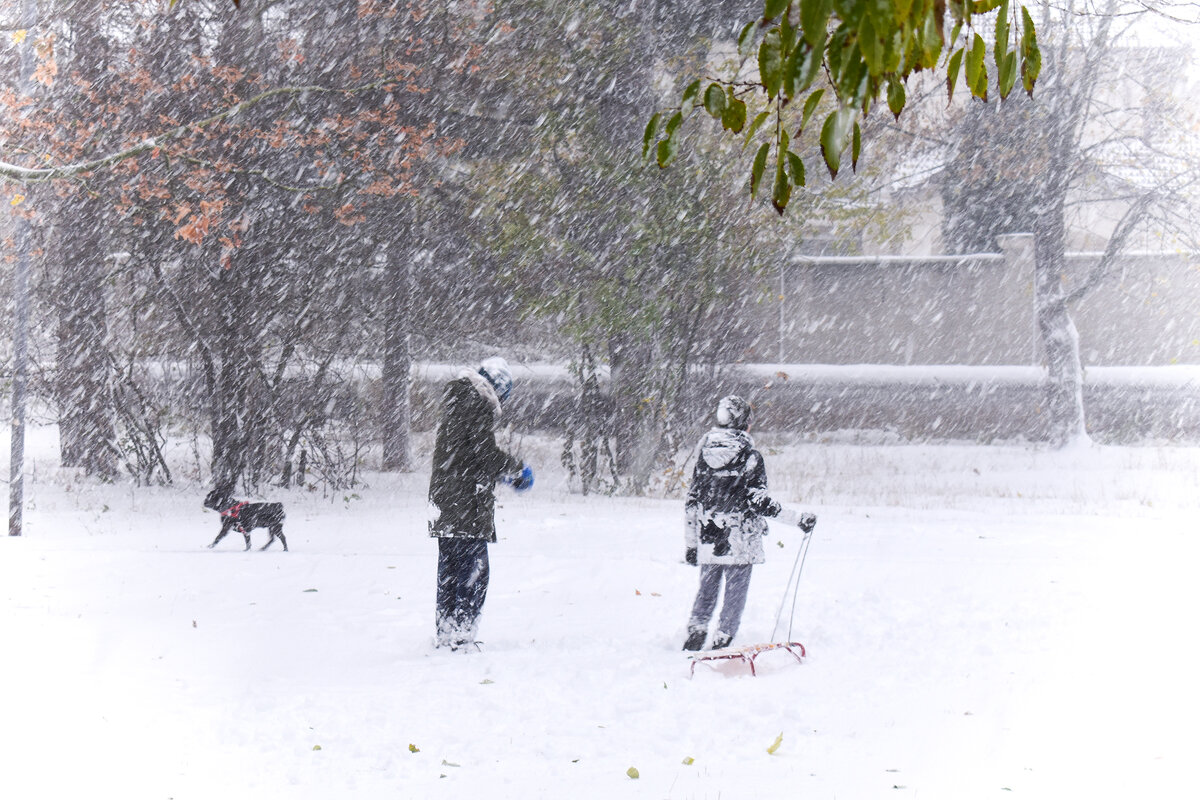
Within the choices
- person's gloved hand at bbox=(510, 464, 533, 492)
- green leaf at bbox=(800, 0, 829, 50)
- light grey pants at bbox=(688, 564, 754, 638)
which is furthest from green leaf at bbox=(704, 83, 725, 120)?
light grey pants at bbox=(688, 564, 754, 638)

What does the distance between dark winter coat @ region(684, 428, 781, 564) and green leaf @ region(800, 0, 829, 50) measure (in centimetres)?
470

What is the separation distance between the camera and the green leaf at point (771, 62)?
7.29 feet

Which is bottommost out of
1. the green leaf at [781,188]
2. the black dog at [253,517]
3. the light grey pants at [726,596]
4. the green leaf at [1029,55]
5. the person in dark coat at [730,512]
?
the black dog at [253,517]

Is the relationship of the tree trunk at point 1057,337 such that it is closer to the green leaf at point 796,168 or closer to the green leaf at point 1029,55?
the green leaf at point 1029,55

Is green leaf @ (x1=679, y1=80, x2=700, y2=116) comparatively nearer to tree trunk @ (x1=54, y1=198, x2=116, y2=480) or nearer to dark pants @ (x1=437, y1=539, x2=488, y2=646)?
dark pants @ (x1=437, y1=539, x2=488, y2=646)

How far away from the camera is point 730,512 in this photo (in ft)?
21.6

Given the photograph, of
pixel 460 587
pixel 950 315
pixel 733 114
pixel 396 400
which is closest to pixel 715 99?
pixel 733 114

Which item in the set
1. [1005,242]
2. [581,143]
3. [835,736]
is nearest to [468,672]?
[835,736]

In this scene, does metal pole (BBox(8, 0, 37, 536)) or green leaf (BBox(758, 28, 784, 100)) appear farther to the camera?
metal pole (BBox(8, 0, 37, 536))

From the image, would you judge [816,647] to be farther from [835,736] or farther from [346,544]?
[346,544]

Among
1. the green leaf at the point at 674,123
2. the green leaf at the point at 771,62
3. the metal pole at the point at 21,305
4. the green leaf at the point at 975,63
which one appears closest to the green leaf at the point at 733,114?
the green leaf at the point at 674,123

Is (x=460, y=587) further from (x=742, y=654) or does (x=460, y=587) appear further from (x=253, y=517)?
(x=253, y=517)

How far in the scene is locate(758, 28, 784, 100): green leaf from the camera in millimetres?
2223

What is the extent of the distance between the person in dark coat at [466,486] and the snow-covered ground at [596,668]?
1.11 ft
